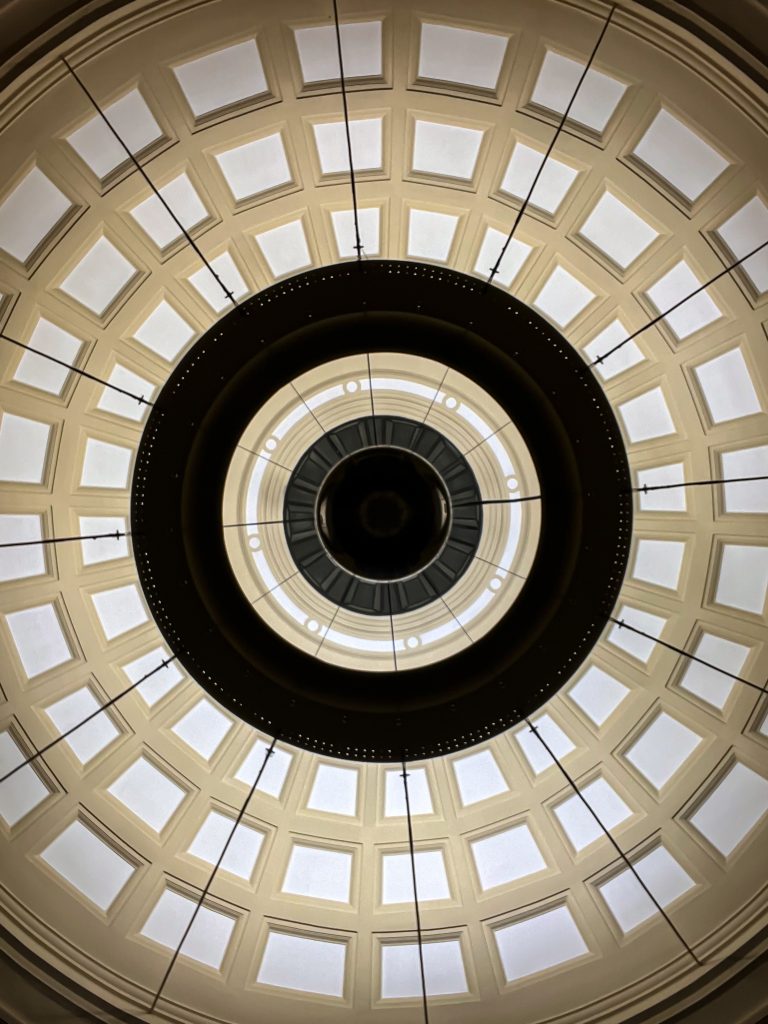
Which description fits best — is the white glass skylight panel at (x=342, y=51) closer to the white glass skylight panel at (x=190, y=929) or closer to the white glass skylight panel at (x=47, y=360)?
the white glass skylight panel at (x=47, y=360)

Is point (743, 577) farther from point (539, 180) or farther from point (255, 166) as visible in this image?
point (255, 166)

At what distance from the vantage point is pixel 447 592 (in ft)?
39.3

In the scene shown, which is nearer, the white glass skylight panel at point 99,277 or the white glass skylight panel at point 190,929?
the white glass skylight panel at point 99,277

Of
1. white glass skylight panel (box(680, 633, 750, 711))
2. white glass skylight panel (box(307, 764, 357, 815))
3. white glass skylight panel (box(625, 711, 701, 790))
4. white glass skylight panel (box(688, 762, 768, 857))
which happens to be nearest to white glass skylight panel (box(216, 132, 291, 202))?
white glass skylight panel (box(307, 764, 357, 815))

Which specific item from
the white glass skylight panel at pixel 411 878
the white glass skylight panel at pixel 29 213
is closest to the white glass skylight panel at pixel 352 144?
the white glass skylight panel at pixel 29 213

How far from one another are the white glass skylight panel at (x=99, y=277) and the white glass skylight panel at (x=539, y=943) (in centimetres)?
1012

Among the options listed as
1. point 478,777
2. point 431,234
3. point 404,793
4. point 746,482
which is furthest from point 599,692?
point 431,234

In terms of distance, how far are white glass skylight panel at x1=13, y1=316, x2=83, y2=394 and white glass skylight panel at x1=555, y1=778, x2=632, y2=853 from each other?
9323mm

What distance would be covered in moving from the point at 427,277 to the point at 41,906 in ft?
30.2

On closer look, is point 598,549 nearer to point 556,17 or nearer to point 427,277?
point 427,277

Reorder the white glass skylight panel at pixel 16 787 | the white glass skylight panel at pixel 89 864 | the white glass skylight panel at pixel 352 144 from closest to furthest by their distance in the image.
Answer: the white glass skylight panel at pixel 352 144
the white glass skylight panel at pixel 16 787
the white glass skylight panel at pixel 89 864

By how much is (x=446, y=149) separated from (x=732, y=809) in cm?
925

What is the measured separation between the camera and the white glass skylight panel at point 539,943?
1058 cm

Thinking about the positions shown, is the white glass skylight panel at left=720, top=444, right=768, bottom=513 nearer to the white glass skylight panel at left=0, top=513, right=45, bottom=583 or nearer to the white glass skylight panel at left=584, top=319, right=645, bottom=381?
the white glass skylight panel at left=584, top=319, right=645, bottom=381
